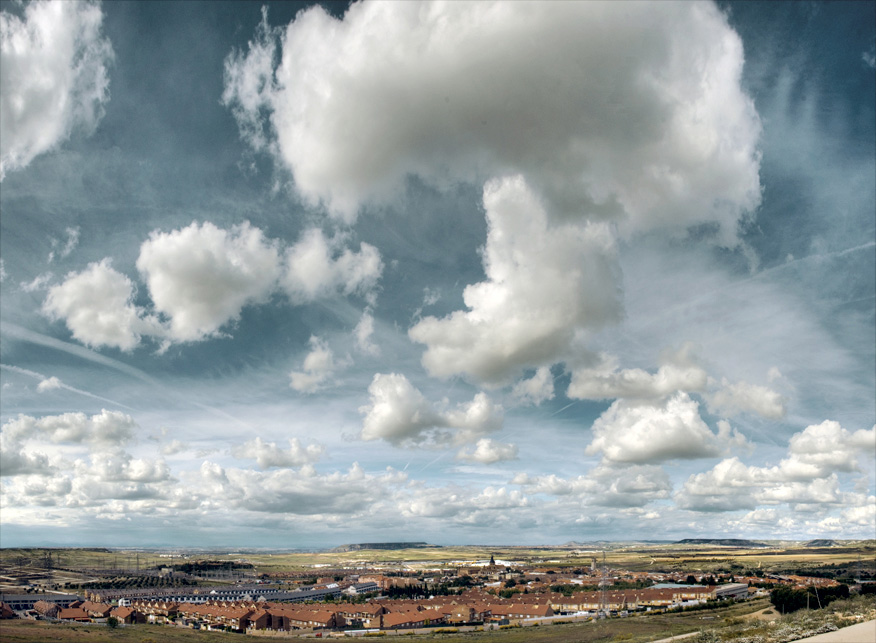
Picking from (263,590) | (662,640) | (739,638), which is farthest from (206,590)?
(739,638)

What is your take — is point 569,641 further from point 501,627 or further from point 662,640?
point 501,627

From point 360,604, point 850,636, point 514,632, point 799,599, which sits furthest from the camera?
point 360,604

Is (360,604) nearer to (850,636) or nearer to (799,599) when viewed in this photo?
(799,599)

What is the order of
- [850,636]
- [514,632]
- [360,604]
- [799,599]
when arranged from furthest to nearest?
[360,604] → [799,599] → [514,632] → [850,636]

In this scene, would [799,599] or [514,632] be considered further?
[799,599]

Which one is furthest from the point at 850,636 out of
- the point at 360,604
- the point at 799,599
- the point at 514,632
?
the point at 360,604

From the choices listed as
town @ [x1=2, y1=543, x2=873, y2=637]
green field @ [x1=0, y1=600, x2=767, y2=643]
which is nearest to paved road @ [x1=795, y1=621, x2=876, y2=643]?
green field @ [x1=0, y1=600, x2=767, y2=643]

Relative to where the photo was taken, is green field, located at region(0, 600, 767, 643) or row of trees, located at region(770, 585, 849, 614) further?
row of trees, located at region(770, 585, 849, 614)

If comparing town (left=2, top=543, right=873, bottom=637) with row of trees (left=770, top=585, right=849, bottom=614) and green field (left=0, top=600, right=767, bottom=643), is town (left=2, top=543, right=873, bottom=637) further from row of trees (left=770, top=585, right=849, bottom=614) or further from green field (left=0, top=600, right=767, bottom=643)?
green field (left=0, top=600, right=767, bottom=643)

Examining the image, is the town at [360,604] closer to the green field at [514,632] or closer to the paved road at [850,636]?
the green field at [514,632]
